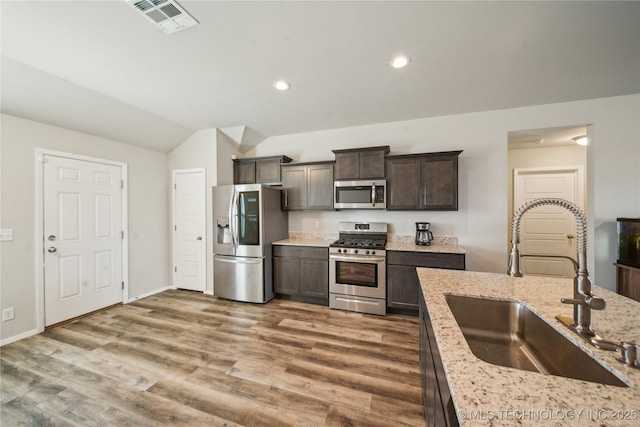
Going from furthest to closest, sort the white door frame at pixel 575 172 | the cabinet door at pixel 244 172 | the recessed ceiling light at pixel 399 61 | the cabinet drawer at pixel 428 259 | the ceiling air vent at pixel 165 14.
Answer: the cabinet door at pixel 244 172 → the white door frame at pixel 575 172 → the cabinet drawer at pixel 428 259 → the recessed ceiling light at pixel 399 61 → the ceiling air vent at pixel 165 14

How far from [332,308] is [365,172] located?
2013mm

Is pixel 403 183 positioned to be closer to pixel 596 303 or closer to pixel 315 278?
pixel 315 278

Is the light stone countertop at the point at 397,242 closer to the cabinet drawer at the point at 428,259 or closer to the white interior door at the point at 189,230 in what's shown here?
the cabinet drawer at the point at 428,259

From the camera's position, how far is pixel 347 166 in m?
3.49

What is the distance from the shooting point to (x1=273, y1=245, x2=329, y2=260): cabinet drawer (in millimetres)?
3359

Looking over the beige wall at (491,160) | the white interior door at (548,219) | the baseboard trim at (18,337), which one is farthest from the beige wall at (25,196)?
the white interior door at (548,219)

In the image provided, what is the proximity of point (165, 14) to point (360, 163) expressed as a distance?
256cm

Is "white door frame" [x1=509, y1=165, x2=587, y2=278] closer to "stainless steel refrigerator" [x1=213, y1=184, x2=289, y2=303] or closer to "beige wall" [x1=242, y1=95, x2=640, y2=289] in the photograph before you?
"beige wall" [x1=242, y1=95, x2=640, y2=289]

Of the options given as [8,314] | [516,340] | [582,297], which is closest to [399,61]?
[582,297]

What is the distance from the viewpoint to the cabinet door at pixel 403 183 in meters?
3.23

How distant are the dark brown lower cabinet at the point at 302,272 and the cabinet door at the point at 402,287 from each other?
87cm

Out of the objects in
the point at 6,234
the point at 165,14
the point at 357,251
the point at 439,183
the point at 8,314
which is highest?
the point at 165,14

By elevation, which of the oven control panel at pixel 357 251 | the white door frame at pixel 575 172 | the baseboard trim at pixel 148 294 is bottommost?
the baseboard trim at pixel 148 294

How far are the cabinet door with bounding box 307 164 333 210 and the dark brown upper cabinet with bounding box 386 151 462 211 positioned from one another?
886 millimetres
